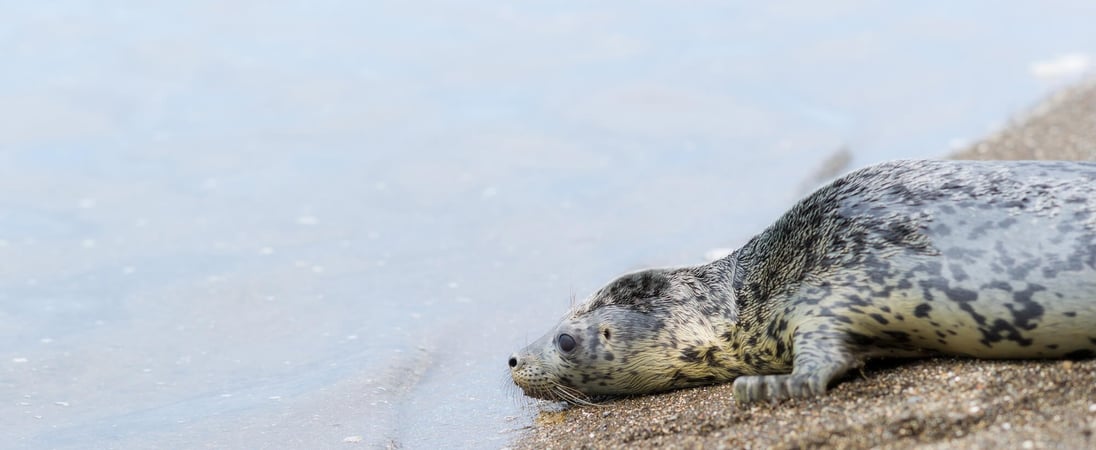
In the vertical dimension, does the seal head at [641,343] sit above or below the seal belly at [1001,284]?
below

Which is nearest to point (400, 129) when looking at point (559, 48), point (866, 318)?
point (559, 48)

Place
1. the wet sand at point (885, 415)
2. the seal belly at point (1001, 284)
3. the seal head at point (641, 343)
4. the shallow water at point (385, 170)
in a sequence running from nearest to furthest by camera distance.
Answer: the wet sand at point (885, 415) < the seal belly at point (1001, 284) < the seal head at point (641, 343) < the shallow water at point (385, 170)

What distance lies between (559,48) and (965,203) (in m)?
8.13

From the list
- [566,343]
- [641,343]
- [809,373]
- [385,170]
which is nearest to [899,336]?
[809,373]

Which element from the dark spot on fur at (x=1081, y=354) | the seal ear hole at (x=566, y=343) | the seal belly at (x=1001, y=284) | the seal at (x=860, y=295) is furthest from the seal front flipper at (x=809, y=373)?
the seal ear hole at (x=566, y=343)

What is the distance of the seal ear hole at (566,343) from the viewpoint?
5375mm

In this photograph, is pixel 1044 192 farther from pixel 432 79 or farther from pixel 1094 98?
pixel 432 79

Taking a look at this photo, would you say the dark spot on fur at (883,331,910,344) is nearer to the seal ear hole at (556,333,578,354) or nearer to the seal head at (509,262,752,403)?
the seal head at (509,262,752,403)

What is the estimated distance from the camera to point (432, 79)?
11.5m

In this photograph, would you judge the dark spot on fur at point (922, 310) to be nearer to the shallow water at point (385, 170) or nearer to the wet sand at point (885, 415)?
the wet sand at point (885, 415)

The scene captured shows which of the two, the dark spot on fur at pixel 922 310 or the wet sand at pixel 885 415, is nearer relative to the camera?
the wet sand at pixel 885 415

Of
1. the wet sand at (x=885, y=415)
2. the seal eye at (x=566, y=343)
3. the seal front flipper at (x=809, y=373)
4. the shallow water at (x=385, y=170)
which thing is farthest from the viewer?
the shallow water at (x=385, y=170)

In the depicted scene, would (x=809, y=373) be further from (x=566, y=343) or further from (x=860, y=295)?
(x=566, y=343)

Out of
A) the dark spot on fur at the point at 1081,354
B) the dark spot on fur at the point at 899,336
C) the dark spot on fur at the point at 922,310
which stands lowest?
the dark spot on fur at the point at 899,336
